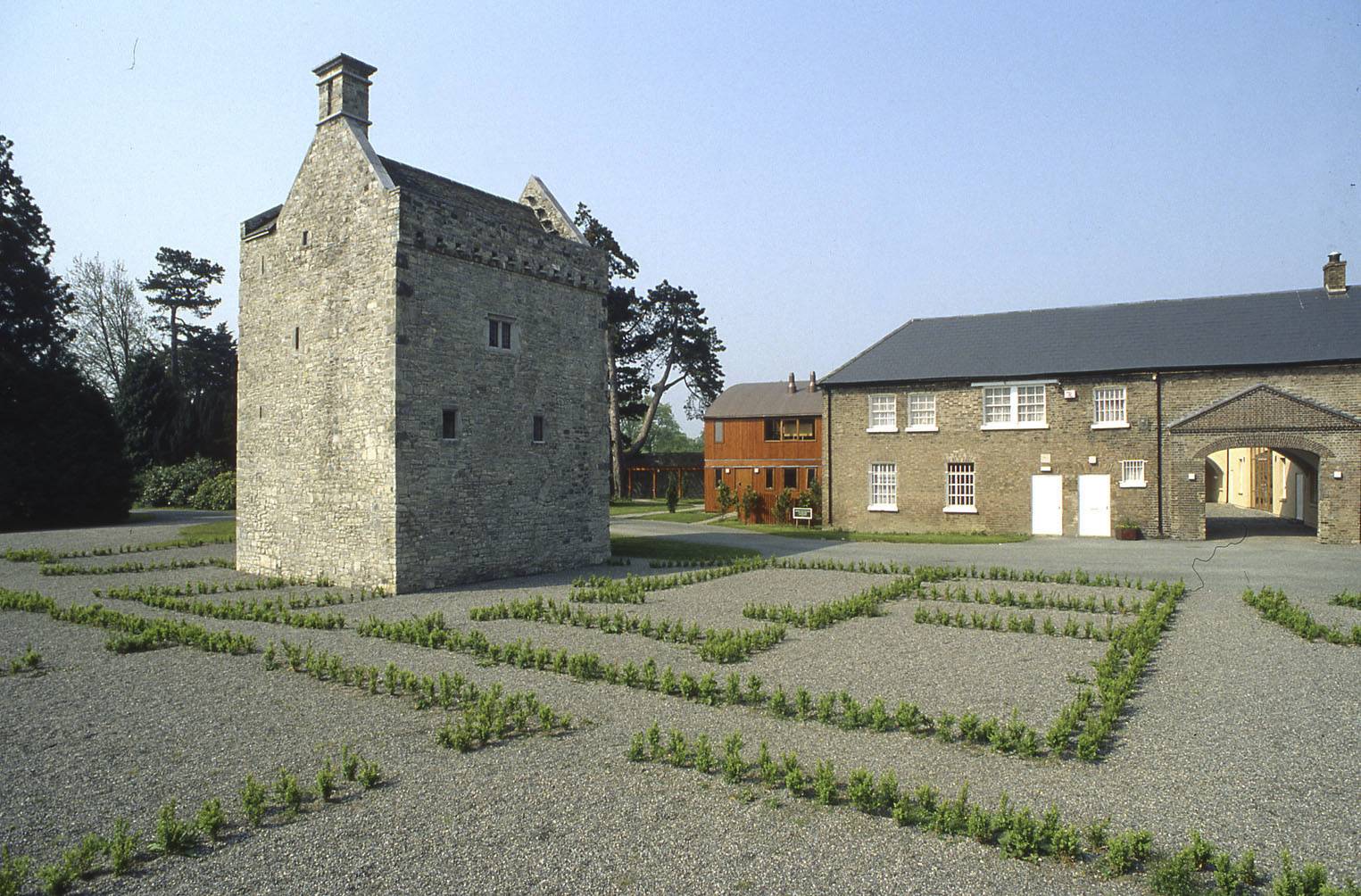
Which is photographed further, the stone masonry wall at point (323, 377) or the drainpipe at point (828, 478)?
the drainpipe at point (828, 478)

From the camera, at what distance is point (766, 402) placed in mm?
43406

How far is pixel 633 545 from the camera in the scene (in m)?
27.6

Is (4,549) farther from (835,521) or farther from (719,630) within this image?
(835,521)

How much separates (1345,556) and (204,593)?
2888cm

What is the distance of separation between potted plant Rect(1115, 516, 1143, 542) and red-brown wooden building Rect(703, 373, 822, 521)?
1398cm

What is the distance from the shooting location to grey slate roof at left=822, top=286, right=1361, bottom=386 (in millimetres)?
28375

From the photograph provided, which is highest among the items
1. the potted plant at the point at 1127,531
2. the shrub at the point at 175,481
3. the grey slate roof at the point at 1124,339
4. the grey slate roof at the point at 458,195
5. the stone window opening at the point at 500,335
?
the grey slate roof at the point at 458,195

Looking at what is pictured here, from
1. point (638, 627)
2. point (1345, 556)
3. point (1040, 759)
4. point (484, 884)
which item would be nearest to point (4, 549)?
point (638, 627)

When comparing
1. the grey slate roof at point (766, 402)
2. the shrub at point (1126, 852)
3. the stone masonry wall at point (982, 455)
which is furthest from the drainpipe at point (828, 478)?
the shrub at point (1126, 852)

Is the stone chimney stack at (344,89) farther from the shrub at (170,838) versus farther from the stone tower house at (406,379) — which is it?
the shrub at (170,838)

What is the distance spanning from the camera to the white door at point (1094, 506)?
29516mm

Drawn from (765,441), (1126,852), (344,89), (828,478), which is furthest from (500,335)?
(765,441)

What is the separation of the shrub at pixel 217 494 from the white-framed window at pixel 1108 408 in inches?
1590

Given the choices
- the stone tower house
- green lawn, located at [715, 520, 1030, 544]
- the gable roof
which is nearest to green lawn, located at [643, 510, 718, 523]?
green lawn, located at [715, 520, 1030, 544]
